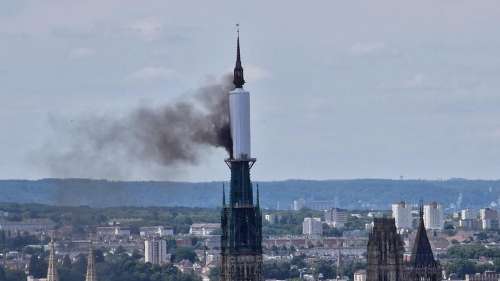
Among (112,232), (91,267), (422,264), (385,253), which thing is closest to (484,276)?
(112,232)

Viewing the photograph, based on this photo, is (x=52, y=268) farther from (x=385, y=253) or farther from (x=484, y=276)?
(x=484, y=276)

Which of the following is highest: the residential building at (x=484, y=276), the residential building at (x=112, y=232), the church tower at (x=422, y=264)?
the residential building at (x=112, y=232)

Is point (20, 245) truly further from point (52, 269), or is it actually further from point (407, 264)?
point (407, 264)

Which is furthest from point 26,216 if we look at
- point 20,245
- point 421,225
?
point 421,225

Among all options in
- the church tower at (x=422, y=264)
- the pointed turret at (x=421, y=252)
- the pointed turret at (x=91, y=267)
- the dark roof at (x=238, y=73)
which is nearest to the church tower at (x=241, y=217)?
the dark roof at (x=238, y=73)

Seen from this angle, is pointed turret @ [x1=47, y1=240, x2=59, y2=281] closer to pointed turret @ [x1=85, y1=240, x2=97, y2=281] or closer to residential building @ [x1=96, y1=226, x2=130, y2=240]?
pointed turret @ [x1=85, y1=240, x2=97, y2=281]

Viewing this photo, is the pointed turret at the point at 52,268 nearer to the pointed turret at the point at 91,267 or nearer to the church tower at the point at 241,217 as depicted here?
the pointed turret at the point at 91,267
